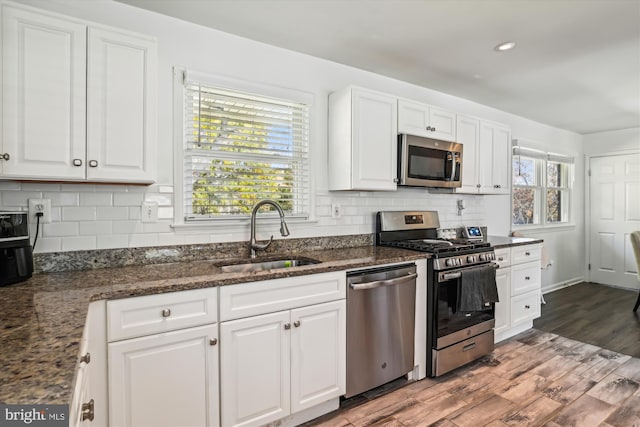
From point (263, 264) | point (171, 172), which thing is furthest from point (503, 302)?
point (171, 172)

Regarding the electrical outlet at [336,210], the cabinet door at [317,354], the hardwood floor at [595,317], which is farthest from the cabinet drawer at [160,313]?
the hardwood floor at [595,317]

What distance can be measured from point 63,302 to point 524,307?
12.1 feet

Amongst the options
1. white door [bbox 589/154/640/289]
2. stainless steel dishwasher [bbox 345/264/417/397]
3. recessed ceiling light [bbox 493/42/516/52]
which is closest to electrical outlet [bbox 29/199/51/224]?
stainless steel dishwasher [bbox 345/264/417/397]

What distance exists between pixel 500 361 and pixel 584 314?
1.99m

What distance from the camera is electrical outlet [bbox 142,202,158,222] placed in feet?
6.81

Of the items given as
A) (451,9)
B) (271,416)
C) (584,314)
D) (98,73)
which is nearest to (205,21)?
(98,73)

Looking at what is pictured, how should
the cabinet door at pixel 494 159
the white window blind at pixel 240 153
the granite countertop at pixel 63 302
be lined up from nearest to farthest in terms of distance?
the granite countertop at pixel 63 302 < the white window blind at pixel 240 153 < the cabinet door at pixel 494 159

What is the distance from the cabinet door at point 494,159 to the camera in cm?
348

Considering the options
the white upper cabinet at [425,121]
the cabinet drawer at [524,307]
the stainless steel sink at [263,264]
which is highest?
the white upper cabinet at [425,121]

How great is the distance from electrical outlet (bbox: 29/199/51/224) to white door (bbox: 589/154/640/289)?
6.89 meters

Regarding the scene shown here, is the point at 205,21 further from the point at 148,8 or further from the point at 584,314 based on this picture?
the point at 584,314

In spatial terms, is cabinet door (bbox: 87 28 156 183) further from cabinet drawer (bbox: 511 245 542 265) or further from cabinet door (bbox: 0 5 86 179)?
cabinet drawer (bbox: 511 245 542 265)

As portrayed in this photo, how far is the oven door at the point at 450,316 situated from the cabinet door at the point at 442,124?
124cm

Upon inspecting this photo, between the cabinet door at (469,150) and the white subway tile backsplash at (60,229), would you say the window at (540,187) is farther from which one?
the white subway tile backsplash at (60,229)
